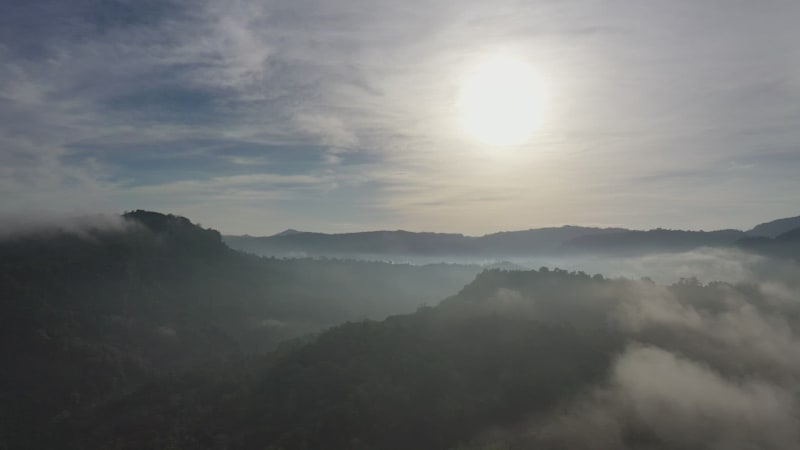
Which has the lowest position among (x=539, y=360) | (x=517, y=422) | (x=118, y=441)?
(x=118, y=441)

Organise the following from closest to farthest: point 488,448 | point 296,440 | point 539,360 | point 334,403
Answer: point 488,448, point 296,440, point 334,403, point 539,360

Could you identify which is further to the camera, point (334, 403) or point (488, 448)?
point (334, 403)

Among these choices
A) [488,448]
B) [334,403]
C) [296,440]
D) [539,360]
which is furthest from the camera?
[539,360]

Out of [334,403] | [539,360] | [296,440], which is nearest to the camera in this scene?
[296,440]

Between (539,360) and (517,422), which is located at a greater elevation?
(539,360)

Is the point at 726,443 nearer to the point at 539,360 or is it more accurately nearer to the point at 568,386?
the point at 568,386

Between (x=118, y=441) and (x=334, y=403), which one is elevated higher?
(x=334, y=403)

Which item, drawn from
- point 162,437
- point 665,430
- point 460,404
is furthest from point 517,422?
point 162,437

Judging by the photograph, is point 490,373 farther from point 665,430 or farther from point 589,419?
point 665,430

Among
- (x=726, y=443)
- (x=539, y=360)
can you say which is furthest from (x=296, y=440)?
(x=726, y=443)
